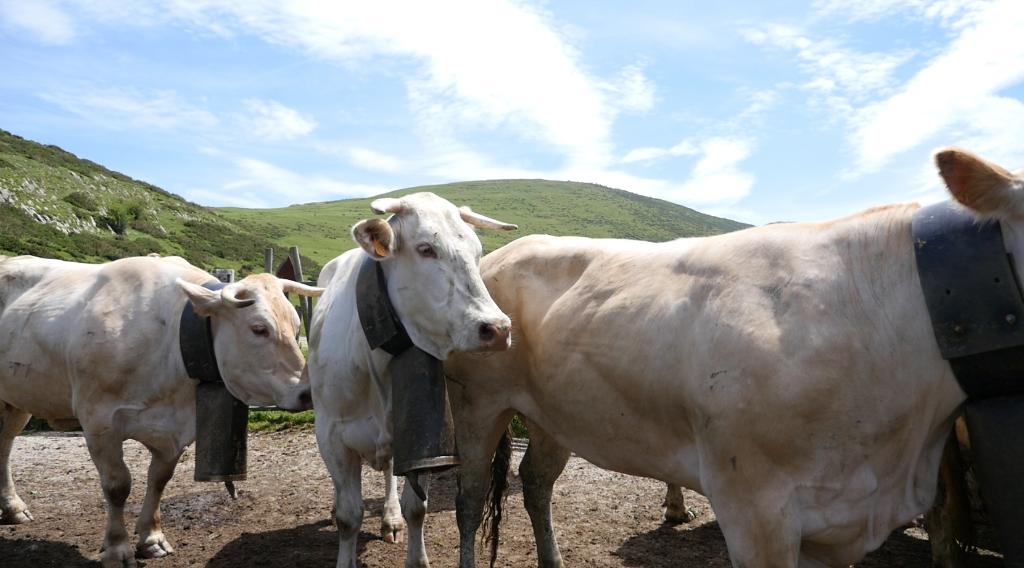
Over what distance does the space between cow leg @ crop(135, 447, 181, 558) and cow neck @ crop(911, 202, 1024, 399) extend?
526 cm

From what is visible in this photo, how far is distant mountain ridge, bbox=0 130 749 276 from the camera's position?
5747 cm

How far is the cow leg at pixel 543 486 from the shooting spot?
521cm

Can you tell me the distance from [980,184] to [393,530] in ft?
16.9

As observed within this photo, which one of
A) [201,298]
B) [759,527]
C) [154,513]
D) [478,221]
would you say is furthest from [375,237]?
[154,513]

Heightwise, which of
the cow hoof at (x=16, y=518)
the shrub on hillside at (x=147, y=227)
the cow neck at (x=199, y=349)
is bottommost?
the cow hoof at (x=16, y=518)

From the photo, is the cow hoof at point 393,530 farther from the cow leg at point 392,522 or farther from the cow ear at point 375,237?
the cow ear at point 375,237

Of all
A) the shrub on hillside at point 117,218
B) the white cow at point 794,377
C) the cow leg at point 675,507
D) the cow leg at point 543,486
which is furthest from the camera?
the shrub on hillside at point 117,218

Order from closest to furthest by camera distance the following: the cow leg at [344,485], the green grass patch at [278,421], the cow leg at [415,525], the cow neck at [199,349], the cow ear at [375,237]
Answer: the cow ear at [375,237]
the cow leg at [344,485]
the cow leg at [415,525]
the cow neck at [199,349]
the green grass patch at [278,421]

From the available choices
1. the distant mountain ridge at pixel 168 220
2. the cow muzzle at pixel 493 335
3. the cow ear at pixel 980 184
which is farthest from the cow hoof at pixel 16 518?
the distant mountain ridge at pixel 168 220

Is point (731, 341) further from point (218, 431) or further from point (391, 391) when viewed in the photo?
point (218, 431)

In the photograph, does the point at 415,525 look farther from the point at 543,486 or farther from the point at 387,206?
the point at 387,206

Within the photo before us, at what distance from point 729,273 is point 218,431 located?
12.6ft

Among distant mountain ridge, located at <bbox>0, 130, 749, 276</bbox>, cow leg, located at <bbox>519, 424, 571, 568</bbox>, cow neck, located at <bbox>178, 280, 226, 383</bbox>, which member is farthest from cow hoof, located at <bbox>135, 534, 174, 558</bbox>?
Answer: distant mountain ridge, located at <bbox>0, 130, 749, 276</bbox>

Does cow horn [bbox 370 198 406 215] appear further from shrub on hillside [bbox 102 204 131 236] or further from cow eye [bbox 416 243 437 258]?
shrub on hillside [bbox 102 204 131 236]
